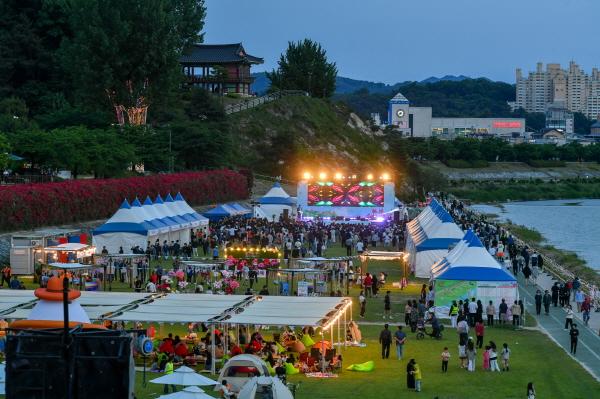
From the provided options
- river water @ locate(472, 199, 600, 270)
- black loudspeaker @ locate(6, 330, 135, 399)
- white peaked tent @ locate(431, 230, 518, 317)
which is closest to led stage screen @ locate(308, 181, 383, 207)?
river water @ locate(472, 199, 600, 270)

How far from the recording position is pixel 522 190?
137875 mm

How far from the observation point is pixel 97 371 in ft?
31.1

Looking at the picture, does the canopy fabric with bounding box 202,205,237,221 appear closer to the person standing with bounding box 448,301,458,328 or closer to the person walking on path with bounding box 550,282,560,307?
the person walking on path with bounding box 550,282,560,307

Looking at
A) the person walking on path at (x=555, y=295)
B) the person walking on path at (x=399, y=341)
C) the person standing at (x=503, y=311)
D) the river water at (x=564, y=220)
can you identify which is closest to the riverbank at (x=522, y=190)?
the river water at (x=564, y=220)

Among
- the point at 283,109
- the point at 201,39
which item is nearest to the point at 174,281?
the point at 201,39

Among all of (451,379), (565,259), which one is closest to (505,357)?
(451,379)

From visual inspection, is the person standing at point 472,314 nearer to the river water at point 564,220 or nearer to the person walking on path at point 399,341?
the person walking on path at point 399,341

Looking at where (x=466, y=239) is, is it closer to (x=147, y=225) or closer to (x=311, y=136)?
(x=147, y=225)

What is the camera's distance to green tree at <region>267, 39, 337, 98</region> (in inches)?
4574

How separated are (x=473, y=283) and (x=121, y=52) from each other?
151 ft

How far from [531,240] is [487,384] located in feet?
164

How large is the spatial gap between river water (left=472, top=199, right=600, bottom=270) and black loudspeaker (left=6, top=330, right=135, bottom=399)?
5006 centimetres

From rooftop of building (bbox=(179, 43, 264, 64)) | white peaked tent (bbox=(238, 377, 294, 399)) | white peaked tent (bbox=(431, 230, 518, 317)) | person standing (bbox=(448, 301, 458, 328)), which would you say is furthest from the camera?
rooftop of building (bbox=(179, 43, 264, 64))

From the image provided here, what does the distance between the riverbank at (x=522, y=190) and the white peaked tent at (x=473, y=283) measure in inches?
3753
